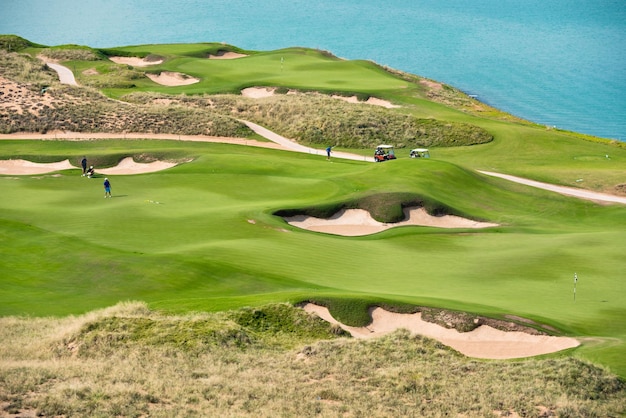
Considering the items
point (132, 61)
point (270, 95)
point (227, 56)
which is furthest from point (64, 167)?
point (227, 56)

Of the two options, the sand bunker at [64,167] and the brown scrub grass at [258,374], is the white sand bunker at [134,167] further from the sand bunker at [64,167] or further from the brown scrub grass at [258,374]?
the brown scrub grass at [258,374]

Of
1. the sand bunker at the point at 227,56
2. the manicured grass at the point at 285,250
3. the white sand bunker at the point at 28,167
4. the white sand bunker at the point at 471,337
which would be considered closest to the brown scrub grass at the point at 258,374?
the white sand bunker at the point at 471,337

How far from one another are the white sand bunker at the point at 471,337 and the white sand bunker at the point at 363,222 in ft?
48.7

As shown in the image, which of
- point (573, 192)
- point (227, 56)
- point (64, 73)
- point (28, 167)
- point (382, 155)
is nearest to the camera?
point (573, 192)

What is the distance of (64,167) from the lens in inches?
2451

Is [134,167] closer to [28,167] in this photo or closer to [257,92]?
[28,167]

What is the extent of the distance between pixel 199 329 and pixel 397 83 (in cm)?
7824

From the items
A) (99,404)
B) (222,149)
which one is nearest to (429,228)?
(99,404)

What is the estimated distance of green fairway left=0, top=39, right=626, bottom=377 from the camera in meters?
30.1

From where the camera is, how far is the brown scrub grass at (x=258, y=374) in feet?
64.0

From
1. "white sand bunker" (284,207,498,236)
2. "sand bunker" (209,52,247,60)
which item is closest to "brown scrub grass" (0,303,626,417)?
"white sand bunker" (284,207,498,236)

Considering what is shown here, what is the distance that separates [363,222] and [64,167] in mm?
26435

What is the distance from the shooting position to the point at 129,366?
21984 millimetres

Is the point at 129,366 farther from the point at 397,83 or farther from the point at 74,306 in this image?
the point at 397,83
